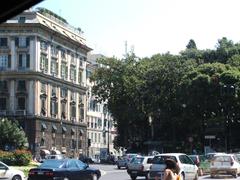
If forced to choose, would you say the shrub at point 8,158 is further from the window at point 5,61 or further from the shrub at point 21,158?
the window at point 5,61

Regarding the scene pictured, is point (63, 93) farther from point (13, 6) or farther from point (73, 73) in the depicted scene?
point (13, 6)

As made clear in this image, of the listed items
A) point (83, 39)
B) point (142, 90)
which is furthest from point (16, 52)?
Result: point (142, 90)

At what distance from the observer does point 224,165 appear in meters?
34.9

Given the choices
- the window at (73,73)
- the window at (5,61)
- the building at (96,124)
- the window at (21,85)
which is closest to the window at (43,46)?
the window at (5,61)

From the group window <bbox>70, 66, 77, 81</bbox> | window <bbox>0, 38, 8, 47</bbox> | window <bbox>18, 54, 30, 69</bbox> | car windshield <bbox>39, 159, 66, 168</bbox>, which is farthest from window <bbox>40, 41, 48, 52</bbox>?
car windshield <bbox>39, 159, 66, 168</bbox>

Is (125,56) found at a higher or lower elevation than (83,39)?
lower

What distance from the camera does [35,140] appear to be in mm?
92625

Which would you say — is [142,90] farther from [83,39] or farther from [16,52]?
[83,39]

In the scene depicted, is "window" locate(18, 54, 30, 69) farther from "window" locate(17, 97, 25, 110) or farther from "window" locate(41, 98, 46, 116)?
"window" locate(41, 98, 46, 116)

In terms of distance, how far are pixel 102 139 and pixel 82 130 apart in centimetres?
1663

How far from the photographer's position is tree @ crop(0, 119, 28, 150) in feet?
276

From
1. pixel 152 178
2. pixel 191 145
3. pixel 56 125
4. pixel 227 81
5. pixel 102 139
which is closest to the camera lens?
pixel 152 178

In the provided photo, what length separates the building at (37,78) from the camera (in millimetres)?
95438

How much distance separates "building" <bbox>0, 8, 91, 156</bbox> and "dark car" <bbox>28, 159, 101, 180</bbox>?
6618cm
